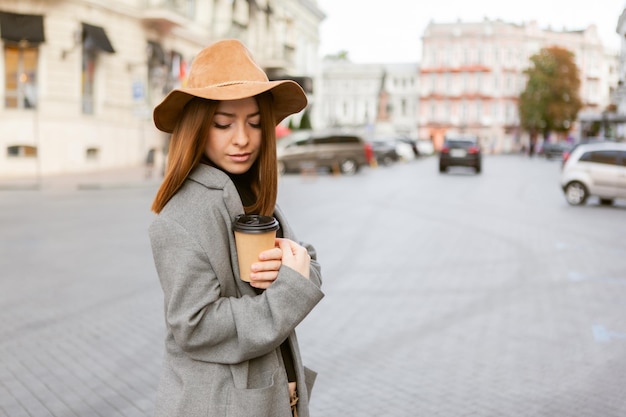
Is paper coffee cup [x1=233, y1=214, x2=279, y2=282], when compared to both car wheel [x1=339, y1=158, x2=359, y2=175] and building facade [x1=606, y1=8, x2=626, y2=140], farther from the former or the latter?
building facade [x1=606, y1=8, x2=626, y2=140]

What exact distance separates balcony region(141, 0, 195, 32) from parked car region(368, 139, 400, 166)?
13882 mm

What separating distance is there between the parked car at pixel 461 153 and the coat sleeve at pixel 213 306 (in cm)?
3155

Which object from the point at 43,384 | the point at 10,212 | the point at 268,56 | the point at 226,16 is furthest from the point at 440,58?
the point at 43,384

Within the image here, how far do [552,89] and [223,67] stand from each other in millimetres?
85511

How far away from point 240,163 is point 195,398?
672mm

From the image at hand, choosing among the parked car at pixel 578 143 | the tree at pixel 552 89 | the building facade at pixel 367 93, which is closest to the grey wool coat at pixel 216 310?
the parked car at pixel 578 143

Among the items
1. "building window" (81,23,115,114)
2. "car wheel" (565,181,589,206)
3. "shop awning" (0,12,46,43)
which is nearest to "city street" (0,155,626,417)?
"car wheel" (565,181,589,206)

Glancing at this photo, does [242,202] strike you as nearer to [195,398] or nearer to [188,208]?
[188,208]

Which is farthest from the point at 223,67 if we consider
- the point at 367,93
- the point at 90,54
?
the point at 367,93

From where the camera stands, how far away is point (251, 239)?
6.03 feet

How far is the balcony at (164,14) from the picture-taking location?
29.4 metres

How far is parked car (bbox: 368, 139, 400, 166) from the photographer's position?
41281 millimetres

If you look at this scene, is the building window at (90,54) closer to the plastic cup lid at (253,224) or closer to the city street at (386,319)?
the city street at (386,319)

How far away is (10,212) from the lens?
45.9 ft
